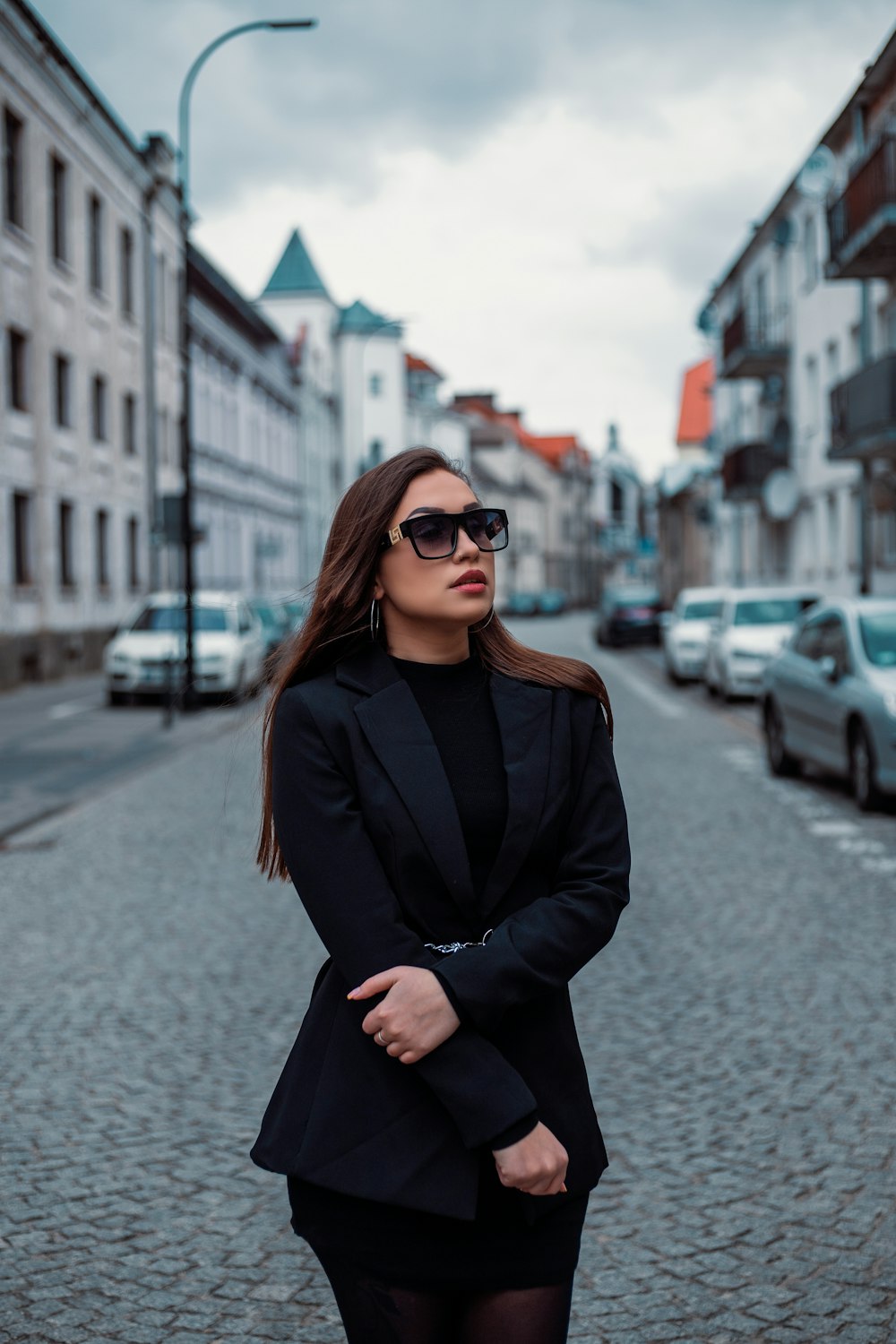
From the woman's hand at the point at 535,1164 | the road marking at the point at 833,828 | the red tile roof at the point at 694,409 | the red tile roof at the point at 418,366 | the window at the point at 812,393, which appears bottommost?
the road marking at the point at 833,828

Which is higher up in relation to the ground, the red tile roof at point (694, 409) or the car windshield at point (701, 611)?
the red tile roof at point (694, 409)

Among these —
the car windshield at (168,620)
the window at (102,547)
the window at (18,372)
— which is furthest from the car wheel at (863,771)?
the window at (102,547)

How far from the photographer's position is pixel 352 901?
2189 mm

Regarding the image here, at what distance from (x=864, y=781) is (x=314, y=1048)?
1001 cm

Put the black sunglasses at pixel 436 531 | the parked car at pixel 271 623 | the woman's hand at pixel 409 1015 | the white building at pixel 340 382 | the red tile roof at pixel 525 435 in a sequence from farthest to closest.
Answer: the red tile roof at pixel 525 435 → the white building at pixel 340 382 → the parked car at pixel 271 623 → the black sunglasses at pixel 436 531 → the woman's hand at pixel 409 1015

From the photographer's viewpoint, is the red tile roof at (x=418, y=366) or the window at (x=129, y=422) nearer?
the window at (x=129, y=422)

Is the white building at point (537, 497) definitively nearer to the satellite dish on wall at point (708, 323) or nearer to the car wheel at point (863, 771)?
the satellite dish on wall at point (708, 323)

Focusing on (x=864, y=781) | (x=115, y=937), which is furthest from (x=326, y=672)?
(x=864, y=781)

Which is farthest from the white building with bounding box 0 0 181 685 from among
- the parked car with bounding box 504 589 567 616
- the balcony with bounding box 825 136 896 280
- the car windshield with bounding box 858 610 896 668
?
the parked car with bounding box 504 589 567 616

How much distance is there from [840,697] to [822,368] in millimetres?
25724

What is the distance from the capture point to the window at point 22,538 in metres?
28.2

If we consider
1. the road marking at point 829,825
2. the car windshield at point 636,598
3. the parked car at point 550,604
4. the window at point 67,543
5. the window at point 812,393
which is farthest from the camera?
the parked car at point 550,604

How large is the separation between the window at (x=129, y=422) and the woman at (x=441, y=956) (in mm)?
34566

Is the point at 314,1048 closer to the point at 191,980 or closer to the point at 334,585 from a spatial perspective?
the point at 334,585
